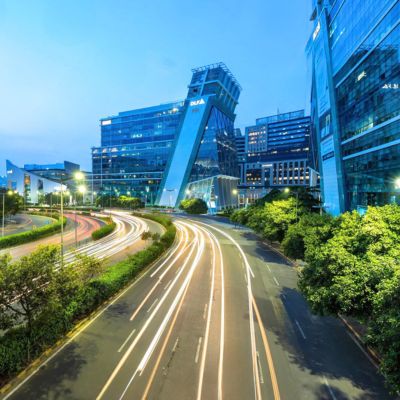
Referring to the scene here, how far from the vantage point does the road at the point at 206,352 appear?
11781mm

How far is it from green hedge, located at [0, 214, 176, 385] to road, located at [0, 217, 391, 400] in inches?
31.8

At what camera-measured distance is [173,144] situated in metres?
119

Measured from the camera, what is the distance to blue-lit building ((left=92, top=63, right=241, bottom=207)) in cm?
11088

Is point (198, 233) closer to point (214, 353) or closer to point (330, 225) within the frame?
point (330, 225)

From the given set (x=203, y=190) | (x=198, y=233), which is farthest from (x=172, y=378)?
(x=203, y=190)

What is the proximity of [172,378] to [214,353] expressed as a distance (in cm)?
300

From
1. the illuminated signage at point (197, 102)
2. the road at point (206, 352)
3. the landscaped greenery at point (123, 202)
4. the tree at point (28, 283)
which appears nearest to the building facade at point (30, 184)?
the landscaped greenery at point (123, 202)

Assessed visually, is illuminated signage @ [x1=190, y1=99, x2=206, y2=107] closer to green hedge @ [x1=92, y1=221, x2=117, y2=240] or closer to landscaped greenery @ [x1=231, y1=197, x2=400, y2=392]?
green hedge @ [x1=92, y1=221, x2=117, y2=240]

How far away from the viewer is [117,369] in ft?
42.5

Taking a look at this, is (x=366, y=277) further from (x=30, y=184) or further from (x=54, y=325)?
(x=30, y=184)

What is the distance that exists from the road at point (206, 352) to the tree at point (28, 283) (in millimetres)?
3223

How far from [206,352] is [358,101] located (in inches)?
2327

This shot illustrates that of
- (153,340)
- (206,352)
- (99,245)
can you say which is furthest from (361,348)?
(99,245)

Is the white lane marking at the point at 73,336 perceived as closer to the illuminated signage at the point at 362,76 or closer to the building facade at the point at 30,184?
the illuminated signage at the point at 362,76
